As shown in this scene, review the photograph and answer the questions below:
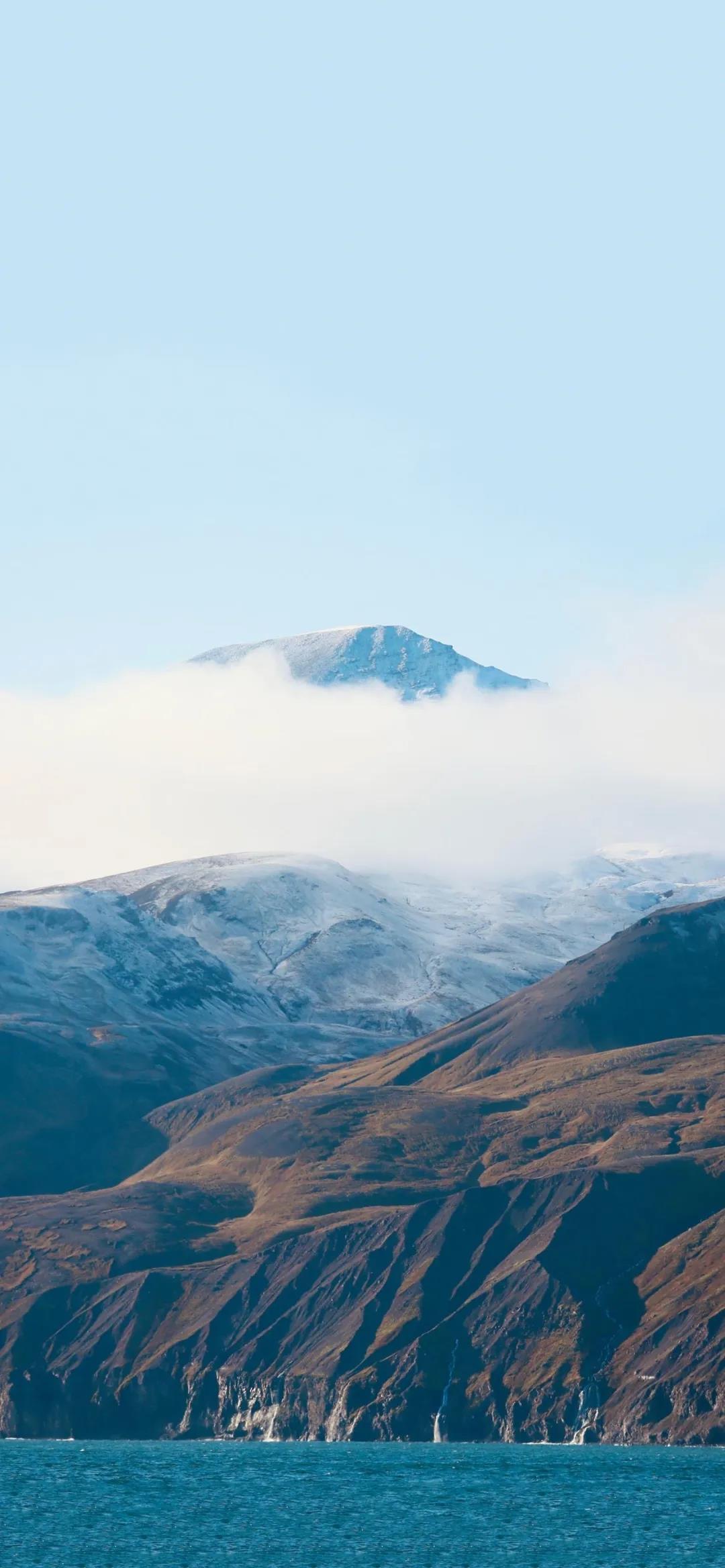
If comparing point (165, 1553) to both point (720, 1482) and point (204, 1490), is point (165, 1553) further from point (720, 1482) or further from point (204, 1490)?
point (720, 1482)

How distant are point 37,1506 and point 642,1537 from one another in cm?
5681

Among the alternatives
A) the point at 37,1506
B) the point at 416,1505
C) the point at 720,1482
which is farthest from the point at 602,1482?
the point at 37,1506

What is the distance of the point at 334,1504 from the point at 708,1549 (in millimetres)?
42937

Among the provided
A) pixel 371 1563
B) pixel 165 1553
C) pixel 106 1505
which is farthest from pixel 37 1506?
pixel 371 1563

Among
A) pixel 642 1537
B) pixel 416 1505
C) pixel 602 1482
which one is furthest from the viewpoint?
pixel 602 1482

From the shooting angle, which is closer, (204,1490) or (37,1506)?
(37,1506)

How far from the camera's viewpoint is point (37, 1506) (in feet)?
606

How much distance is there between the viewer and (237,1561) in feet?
494

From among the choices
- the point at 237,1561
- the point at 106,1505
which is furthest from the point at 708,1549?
the point at 106,1505

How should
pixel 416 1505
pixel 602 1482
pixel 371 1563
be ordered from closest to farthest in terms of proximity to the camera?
1. pixel 371 1563
2. pixel 416 1505
3. pixel 602 1482

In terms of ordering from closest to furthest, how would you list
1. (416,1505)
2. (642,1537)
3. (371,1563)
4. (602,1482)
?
1. (371,1563)
2. (642,1537)
3. (416,1505)
4. (602,1482)

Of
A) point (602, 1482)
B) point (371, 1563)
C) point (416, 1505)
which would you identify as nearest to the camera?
point (371, 1563)

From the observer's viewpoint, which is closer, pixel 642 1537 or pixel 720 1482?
pixel 642 1537

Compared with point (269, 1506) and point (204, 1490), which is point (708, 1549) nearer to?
point (269, 1506)
